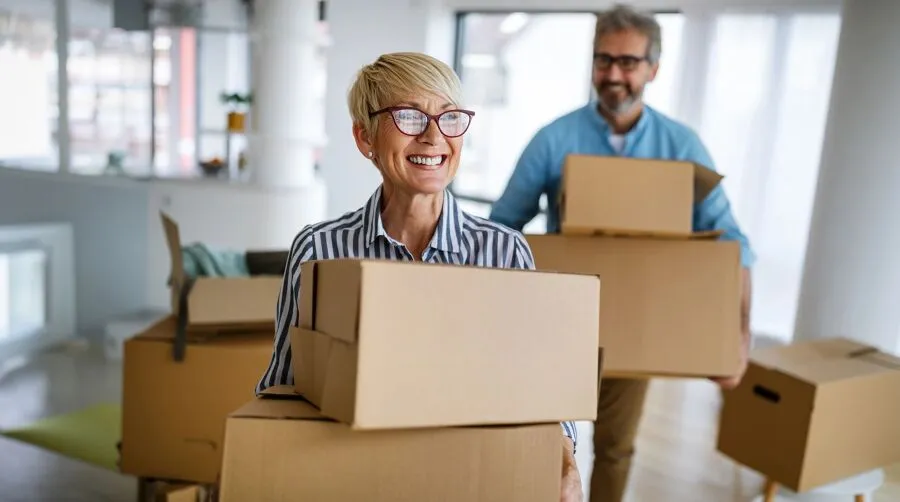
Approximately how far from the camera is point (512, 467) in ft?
2.74

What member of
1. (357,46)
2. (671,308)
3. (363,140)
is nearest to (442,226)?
(363,140)

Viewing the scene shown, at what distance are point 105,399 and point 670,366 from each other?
101 inches

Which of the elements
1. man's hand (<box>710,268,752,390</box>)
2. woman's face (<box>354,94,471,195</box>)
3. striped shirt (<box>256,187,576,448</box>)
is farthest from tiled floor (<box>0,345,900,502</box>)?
woman's face (<box>354,94,471,195</box>)

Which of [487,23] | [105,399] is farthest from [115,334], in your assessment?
[487,23]

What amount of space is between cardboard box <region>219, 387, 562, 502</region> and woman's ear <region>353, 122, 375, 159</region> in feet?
1.49

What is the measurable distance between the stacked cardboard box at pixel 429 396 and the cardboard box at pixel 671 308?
1.94ft

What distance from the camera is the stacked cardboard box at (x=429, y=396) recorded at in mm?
785

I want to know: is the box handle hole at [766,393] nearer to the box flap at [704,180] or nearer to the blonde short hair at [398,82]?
the box flap at [704,180]

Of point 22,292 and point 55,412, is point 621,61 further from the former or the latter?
point 22,292

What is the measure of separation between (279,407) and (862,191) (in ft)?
8.00

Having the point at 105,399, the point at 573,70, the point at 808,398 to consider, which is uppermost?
the point at 573,70

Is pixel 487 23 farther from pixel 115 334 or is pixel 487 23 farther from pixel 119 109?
pixel 115 334

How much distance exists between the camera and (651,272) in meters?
1.44

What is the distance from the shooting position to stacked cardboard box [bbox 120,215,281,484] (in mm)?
1938
